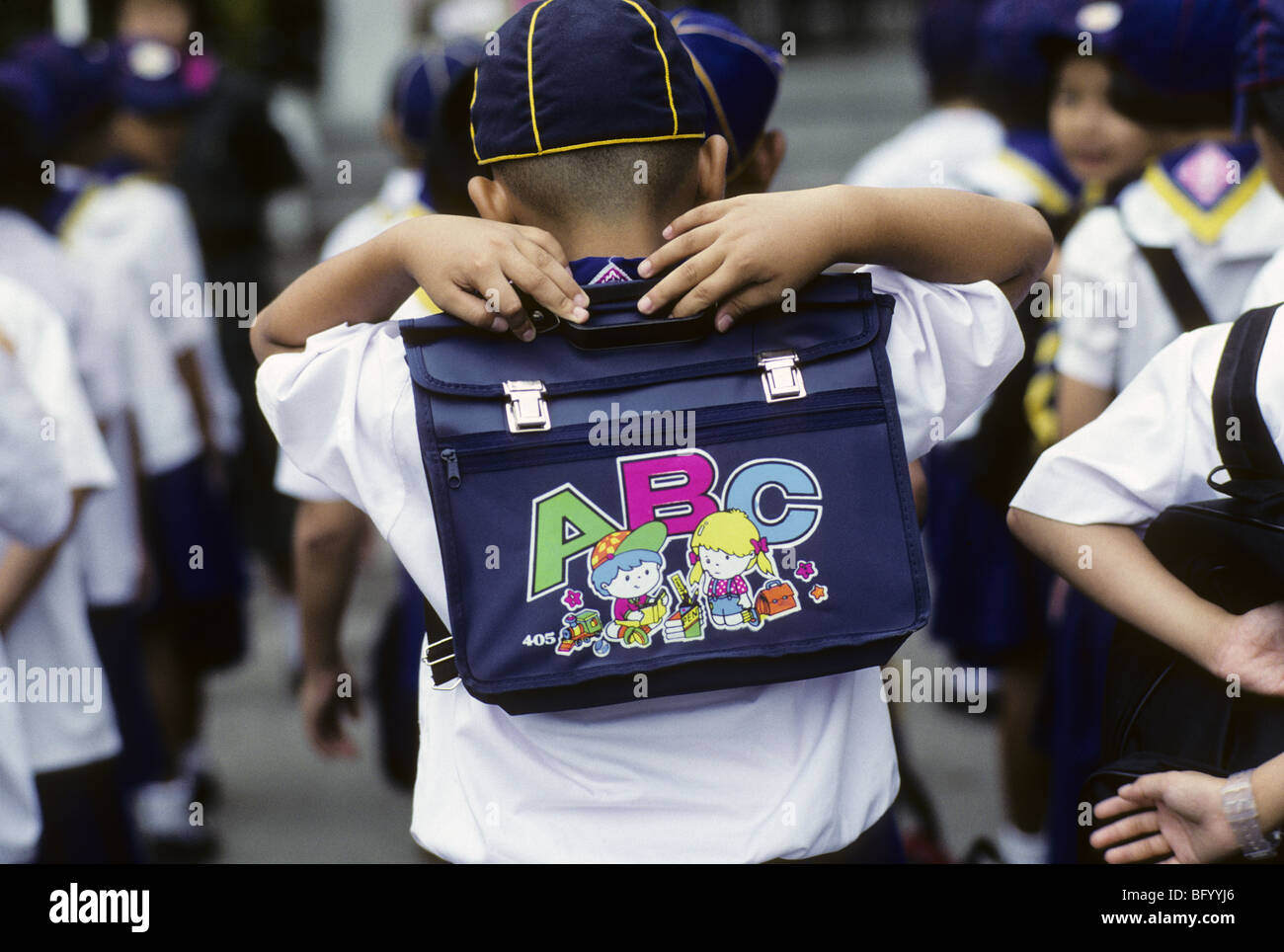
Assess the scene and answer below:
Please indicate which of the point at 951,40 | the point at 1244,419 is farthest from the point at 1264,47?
the point at 951,40

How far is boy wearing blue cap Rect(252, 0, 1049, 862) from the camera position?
1.63m

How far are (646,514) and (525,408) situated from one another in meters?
0.17

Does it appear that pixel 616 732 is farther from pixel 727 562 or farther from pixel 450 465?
pixel 450 465

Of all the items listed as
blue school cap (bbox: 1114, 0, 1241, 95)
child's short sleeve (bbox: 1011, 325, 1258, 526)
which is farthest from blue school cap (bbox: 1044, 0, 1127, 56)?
child's short sleeve (bbox: 1011, 325, 1258, 526)

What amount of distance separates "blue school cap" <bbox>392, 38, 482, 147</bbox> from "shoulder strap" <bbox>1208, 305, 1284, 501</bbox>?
229 centimetres

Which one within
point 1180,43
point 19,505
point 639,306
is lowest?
point 19,505

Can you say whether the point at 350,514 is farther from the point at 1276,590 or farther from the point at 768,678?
the point at 1276,590

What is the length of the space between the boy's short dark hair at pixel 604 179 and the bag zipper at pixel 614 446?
26 centimetres

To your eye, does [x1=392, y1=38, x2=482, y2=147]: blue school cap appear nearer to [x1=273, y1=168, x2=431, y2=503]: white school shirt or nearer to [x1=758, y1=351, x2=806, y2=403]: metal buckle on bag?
[x1=273, y1=168, x2=431, y2=503]: white school shirt

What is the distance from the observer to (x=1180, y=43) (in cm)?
286

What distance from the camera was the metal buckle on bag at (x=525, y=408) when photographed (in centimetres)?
161

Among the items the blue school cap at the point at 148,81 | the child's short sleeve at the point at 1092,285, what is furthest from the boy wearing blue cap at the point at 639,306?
the blue school cap at the point at 148,81

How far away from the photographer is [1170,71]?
292 centimetres
